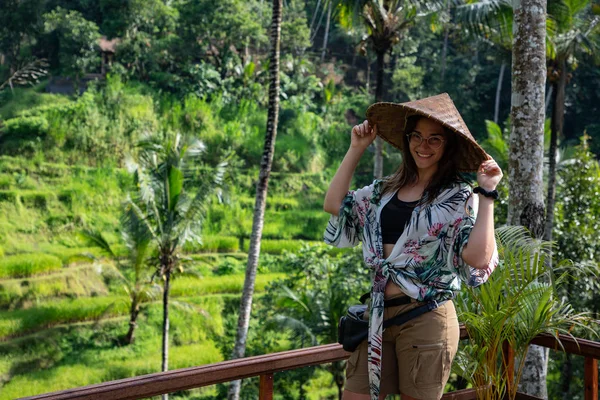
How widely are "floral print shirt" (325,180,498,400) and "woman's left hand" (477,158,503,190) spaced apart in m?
0.07

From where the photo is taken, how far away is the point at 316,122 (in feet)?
68.4

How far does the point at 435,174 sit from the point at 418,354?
457mm

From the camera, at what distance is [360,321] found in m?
1.80

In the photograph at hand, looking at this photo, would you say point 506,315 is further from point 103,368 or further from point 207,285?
point 207,285

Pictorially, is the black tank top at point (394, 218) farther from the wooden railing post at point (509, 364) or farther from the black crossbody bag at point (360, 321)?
the wooden railing post at point (509, 364)

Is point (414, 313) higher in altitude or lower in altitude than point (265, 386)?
higher

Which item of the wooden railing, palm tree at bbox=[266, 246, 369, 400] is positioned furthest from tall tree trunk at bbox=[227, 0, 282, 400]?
the wooden railing

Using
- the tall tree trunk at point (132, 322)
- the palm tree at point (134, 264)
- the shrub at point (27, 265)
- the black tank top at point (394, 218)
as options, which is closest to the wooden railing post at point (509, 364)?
the black tank top at point (394, 218)

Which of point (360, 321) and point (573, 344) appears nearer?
point (360, 321)

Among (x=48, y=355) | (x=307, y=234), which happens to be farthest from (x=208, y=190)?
→ (x=307, y=234)

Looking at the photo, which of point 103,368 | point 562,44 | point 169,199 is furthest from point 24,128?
point 562,44

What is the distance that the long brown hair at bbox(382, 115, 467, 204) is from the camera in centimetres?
174

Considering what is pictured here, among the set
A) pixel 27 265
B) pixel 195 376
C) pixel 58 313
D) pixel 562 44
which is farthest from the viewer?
pixel 27 265

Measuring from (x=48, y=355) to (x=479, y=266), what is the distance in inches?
430
